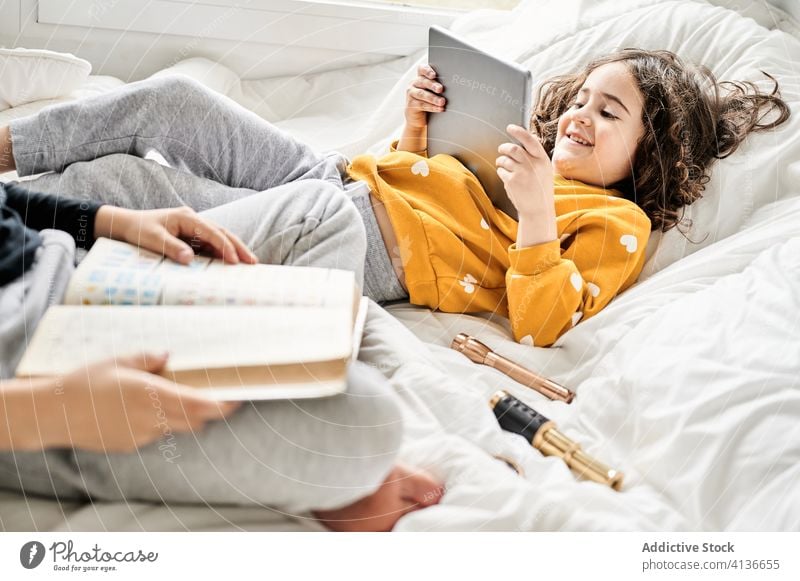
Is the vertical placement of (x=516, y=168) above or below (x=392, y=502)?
above

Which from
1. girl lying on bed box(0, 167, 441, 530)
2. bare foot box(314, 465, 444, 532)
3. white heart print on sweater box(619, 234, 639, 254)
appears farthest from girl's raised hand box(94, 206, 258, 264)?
white heart print on sweater box(619, 234, 639, 254)

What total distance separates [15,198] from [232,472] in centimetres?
16

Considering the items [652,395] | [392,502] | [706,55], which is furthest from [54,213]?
[706,55]

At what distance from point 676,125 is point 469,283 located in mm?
190

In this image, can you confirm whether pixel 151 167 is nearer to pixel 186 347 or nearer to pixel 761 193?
pixel 186 347

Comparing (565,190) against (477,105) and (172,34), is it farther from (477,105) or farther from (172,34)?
(172,34)

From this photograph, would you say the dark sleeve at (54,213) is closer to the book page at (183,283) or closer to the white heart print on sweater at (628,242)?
the book page at (183,283)

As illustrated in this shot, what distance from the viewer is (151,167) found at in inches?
16.0

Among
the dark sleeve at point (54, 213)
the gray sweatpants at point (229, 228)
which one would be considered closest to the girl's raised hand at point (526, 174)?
the gray sweatpants at point (229, 228)

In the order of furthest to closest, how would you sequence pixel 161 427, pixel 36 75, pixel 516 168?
1. pixel 36 75
2. pixel 516 168
3. pixel 161 427

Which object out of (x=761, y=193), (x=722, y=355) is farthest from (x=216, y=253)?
(x=761, y=193)

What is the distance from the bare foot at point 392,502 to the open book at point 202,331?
0.18ft

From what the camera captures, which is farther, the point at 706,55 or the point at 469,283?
the point at 706,55

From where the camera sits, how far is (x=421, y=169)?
0.50m
